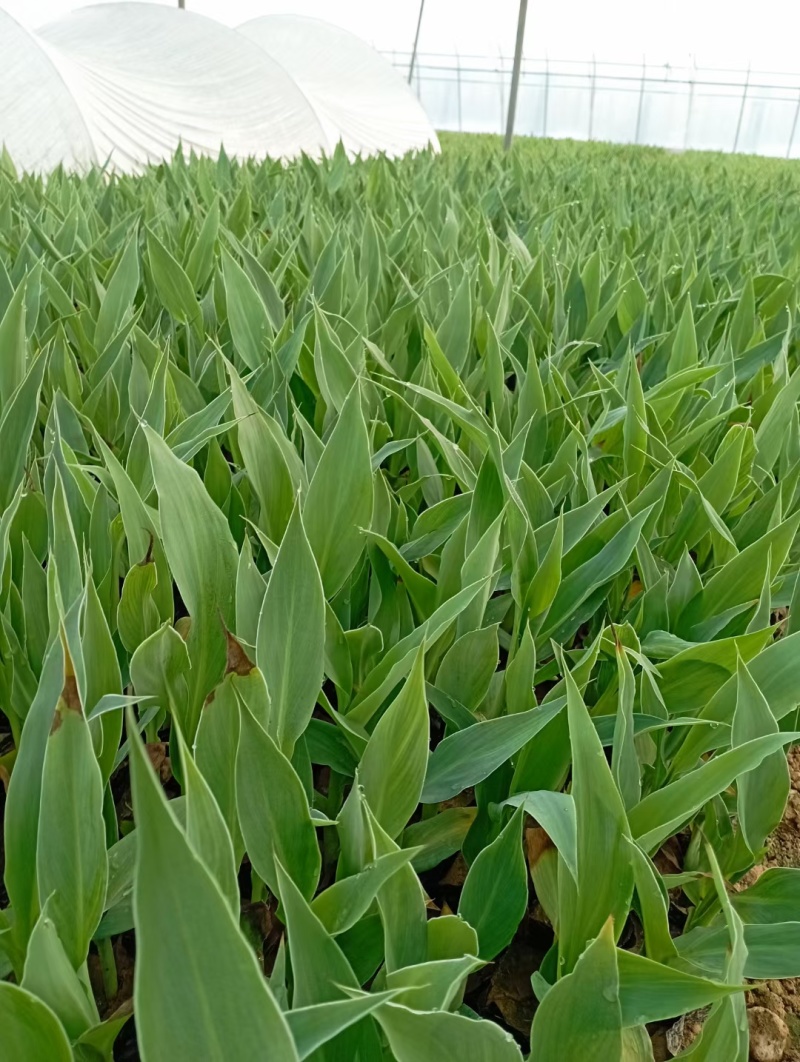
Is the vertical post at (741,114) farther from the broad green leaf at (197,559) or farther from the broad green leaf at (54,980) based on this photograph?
the broad green leaf at (54,980)

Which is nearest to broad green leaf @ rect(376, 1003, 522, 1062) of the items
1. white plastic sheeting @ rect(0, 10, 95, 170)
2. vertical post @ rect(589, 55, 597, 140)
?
white plastic sheeting @ rect(0, 10, 95, 170)

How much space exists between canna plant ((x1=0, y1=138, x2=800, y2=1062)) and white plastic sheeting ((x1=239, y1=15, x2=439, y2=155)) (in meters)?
5.08

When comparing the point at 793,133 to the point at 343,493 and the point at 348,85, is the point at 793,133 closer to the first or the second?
the point at 348,85

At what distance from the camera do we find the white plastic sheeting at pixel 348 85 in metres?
5.86

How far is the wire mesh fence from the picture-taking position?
16.9 metres

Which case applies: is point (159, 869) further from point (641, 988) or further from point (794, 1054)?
point (794, 1054)

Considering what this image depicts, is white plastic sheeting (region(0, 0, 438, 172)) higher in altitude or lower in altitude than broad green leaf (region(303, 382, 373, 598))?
higher

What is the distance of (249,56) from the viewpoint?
16.8ft

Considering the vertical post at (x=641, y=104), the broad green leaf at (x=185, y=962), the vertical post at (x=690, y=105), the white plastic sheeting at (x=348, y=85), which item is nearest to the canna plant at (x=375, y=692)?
the broad green leaf at (x=185, y=962)

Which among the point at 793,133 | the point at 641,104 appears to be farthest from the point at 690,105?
the point at 793,133

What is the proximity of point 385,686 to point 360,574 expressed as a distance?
164 mm

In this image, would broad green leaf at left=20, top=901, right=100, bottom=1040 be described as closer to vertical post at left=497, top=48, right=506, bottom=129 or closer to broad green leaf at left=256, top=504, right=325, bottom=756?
broad green leaf at left=256, top=504, right=325, bottom=756

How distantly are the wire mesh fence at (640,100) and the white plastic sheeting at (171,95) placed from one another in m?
11.7

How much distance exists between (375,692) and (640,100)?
19.6 metres
